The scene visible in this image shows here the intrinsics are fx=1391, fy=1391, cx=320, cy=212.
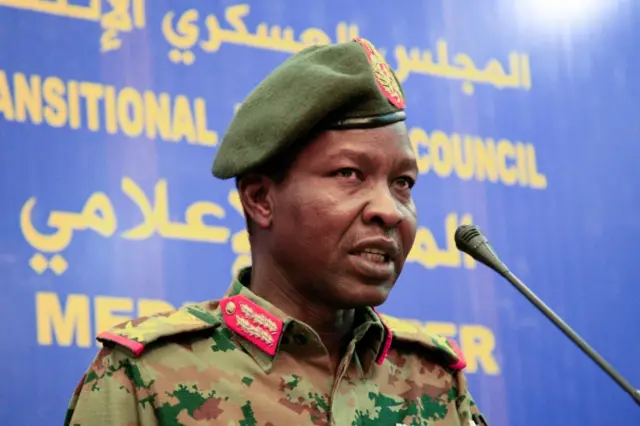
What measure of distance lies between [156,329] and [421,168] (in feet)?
5.88

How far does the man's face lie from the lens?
2.14 m

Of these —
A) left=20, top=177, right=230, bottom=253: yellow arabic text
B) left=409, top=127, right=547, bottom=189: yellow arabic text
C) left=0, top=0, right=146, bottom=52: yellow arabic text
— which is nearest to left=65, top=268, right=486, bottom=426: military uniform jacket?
left=20, top=177, right=230, bottom=253: yellow arabic text

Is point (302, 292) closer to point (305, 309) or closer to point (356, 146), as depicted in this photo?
point (305, 309)

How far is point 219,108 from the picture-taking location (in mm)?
3609

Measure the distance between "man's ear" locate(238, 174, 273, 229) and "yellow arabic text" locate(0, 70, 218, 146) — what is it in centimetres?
123

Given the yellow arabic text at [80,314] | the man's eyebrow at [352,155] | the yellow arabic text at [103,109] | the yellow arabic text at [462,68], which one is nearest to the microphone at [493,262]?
the man's eyebrow at [352,155]

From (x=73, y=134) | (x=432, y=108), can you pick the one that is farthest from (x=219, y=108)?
(x=432, y=108)

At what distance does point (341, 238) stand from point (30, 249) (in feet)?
4.28

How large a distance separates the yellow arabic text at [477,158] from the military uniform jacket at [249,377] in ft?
5.07

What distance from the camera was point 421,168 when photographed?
12.6 ft

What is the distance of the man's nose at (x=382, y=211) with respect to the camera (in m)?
2.13

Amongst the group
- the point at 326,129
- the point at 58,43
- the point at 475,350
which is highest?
the point at 58,43

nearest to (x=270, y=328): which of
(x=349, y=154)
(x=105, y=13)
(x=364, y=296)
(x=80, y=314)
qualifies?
(x=364, y=296)

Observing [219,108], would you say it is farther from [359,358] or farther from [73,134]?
[359,358]
